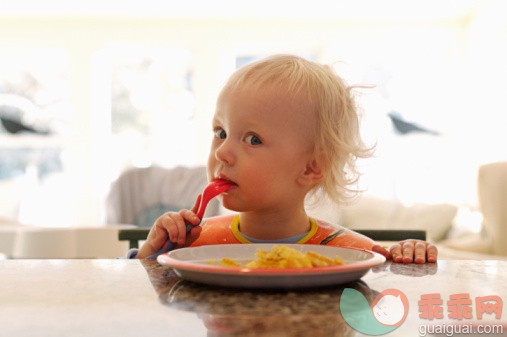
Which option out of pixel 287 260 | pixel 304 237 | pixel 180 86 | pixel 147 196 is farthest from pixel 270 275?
pixel 180 86

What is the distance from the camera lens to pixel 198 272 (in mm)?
456

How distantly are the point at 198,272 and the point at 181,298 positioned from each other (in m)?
0.03

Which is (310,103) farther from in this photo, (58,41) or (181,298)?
(58,41)

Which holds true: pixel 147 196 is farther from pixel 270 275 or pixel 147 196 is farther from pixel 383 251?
pixel 270 275

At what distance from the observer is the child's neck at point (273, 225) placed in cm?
102

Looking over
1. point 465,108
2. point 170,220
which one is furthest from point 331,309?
point 465,108

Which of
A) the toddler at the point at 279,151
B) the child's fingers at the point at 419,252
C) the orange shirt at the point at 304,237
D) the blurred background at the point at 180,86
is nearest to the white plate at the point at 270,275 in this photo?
the child's fingers at the point at 419,252

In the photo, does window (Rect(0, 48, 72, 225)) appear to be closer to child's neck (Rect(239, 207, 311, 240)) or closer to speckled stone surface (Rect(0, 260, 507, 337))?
child's neck (Rect(239, 207, 311, 240))

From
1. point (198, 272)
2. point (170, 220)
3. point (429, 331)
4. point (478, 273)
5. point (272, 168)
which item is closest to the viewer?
point (429, 331)

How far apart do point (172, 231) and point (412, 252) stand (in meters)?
0.36

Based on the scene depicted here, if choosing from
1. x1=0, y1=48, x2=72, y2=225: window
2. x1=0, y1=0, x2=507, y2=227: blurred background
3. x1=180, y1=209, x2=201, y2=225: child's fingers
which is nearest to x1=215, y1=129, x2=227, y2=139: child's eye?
x1=180, y1=209, x2=201, y2=225: child's fingers

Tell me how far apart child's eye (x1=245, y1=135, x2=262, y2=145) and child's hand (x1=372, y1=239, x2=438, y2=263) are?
1.02 ft

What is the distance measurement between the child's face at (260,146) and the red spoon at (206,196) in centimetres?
2

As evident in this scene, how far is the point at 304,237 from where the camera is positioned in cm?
102
